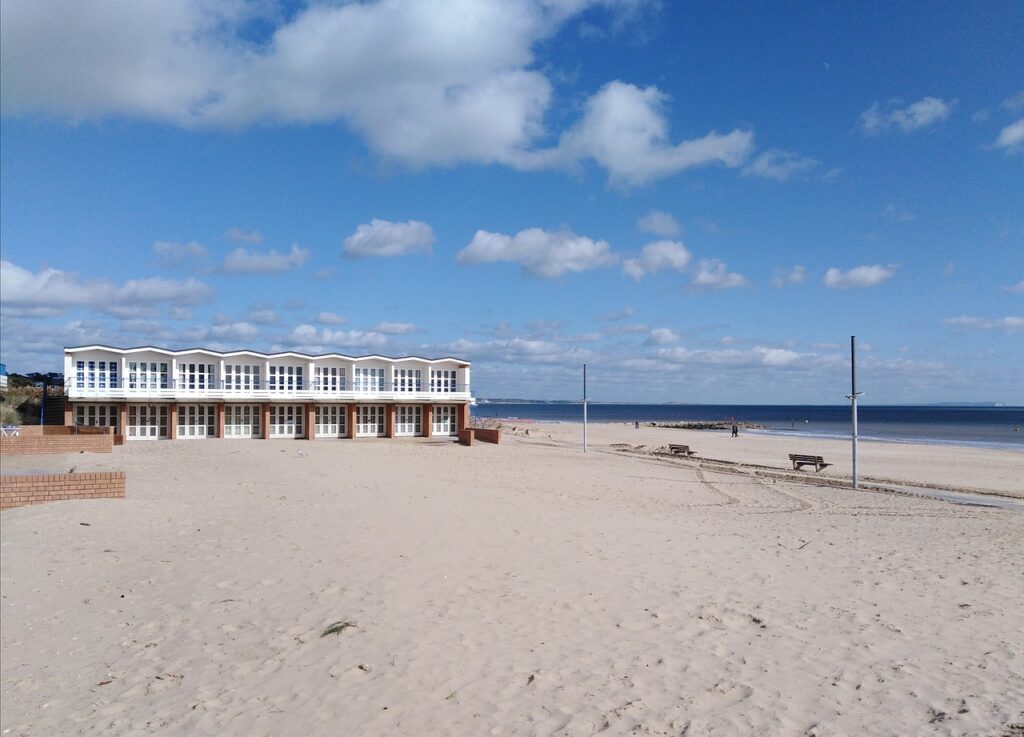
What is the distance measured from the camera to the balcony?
35250 mm

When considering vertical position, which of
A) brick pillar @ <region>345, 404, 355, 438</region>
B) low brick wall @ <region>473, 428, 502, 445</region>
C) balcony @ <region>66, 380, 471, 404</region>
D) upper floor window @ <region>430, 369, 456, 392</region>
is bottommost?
low brick wall @ <region>473, 428, 502, 445</region>

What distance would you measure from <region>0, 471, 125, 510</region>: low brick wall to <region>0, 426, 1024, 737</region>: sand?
1.26 feet

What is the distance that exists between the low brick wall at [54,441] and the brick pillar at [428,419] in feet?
61.5

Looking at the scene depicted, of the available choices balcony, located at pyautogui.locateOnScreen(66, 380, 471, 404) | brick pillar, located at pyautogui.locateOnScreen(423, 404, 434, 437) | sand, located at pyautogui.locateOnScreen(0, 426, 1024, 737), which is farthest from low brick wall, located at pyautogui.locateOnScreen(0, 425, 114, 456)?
brick pillar, located at pyautogui.locateOnScreen(423, 404, 434, 437)

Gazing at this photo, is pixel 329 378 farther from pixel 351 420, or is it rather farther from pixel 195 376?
pixel 195 376

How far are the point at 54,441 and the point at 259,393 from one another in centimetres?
Answer: 1490

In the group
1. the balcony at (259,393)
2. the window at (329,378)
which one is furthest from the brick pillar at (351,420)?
the window at (329,378)

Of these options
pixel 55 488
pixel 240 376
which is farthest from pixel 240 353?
pixel 55 488

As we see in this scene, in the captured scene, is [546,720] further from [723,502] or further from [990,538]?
[723,502]

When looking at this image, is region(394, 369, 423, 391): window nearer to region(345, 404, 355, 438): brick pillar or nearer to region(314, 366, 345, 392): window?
region(314, 366, 345, 392): window

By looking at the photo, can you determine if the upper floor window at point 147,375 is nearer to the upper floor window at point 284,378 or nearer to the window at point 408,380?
the upper floor window at point 284,378

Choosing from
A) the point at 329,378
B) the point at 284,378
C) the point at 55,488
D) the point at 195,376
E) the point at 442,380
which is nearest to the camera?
the point at 55,488

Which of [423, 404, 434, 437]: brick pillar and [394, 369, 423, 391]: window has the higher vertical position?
[394, 369, 423, 391]: window

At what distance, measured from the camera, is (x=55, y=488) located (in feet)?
40.1
